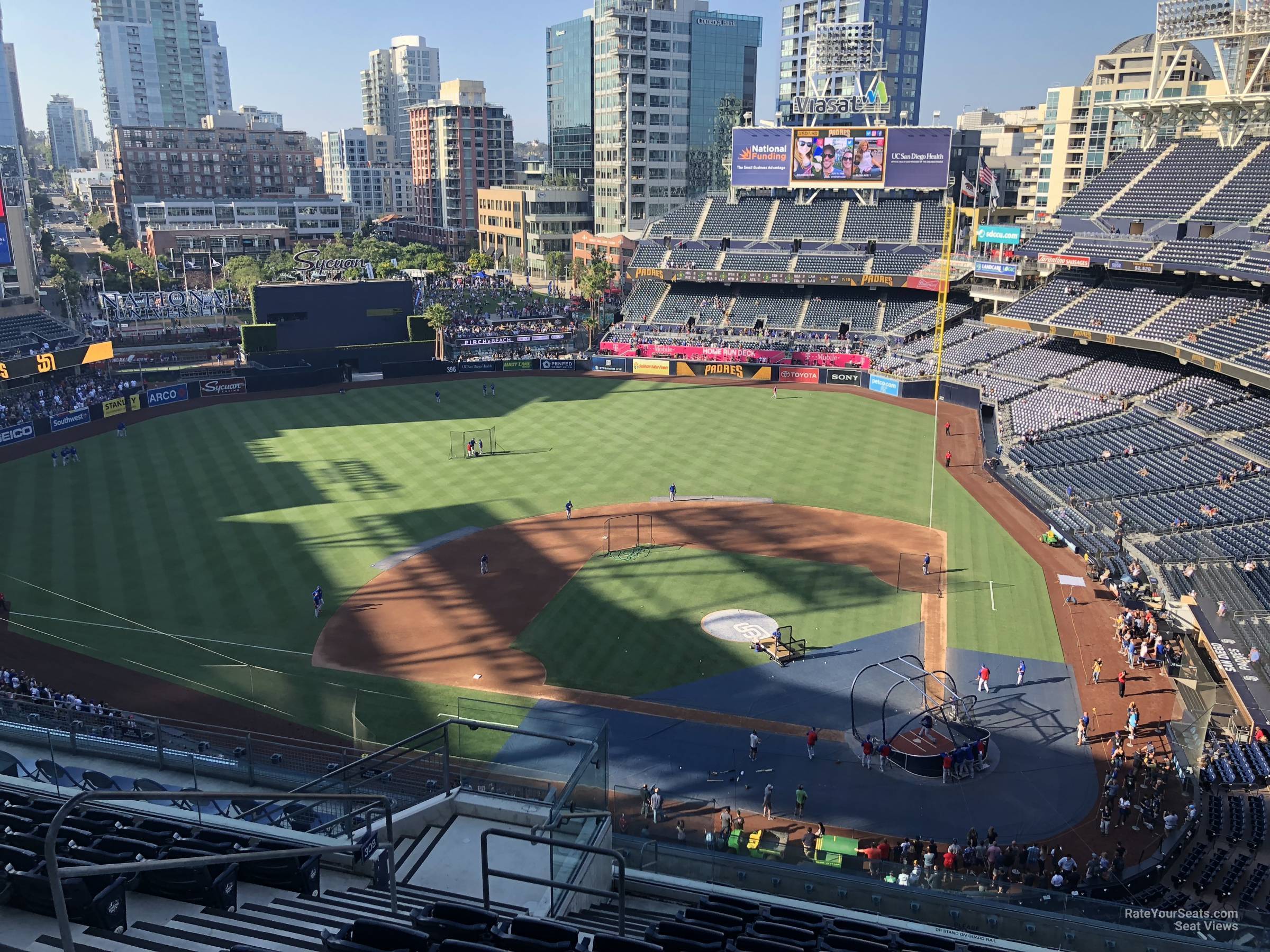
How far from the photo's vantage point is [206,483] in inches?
1897

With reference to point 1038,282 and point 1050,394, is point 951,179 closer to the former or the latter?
point 1038,282

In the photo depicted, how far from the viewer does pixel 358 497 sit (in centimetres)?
4634

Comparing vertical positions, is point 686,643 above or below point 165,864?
below

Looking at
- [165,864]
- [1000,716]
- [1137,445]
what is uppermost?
[165,864]

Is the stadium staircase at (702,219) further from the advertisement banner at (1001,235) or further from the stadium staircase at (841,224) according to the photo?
the advertisement banner at (1001,235)

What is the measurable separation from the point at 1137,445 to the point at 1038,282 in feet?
101

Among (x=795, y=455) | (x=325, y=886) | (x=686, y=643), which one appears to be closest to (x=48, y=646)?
(x=686, y=643)

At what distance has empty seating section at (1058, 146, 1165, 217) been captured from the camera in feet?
218

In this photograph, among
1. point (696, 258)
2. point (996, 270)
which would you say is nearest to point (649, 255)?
point (696, 258)

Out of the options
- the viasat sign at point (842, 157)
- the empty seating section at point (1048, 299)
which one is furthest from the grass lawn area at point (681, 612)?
the viasat sign at point (842, 157)

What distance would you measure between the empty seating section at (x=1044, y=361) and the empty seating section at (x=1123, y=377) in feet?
4.51

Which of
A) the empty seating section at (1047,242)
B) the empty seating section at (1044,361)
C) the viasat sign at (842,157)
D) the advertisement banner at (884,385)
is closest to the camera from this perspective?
the empty seating section at (1044,361)

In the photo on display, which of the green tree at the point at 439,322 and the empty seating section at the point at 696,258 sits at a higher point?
the empty seating section at the point at 696,258

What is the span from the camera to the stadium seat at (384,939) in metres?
9.00
